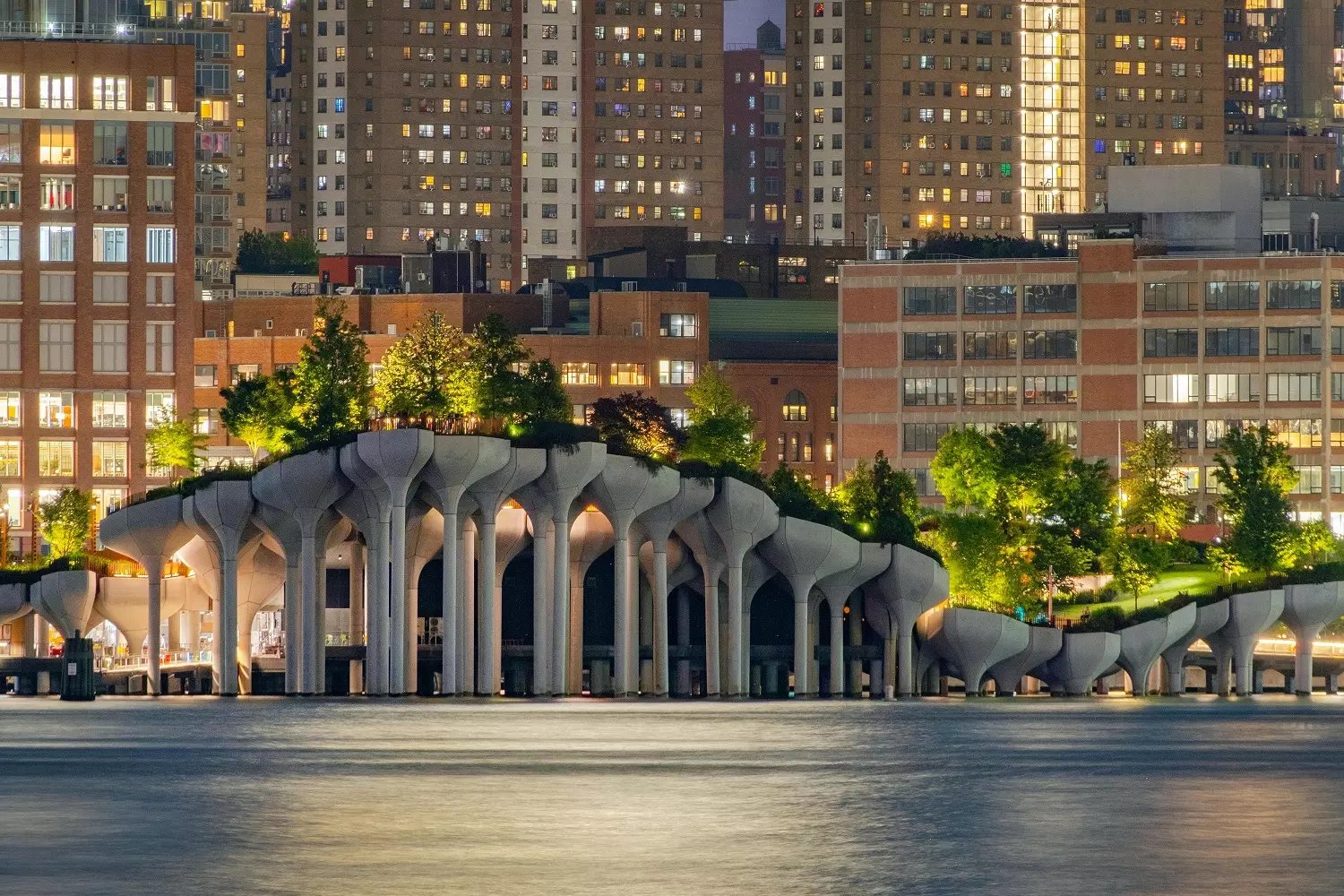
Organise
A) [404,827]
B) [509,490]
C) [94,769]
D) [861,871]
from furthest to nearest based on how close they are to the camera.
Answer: [509,490] → [94,769] → [404,827] → [861,871]

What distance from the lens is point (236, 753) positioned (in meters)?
105

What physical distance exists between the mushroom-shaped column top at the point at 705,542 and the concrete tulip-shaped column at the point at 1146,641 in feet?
89.5

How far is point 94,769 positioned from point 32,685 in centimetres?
8594

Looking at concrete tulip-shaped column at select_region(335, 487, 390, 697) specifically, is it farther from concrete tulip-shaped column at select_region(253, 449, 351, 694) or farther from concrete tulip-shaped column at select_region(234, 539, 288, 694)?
concrete tulip-shaped column at select_region(234, 539, 288, 694)

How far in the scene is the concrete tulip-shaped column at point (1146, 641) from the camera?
7180 inches

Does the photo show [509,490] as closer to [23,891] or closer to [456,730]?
[456,730]

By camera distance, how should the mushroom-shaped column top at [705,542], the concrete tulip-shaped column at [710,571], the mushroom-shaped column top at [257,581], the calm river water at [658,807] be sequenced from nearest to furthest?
the calm river water at [658,807], the mushroom-shaped column top at [705,542], the concrete tulip-shaped column at [710,571], the mushroom-shaped column top at [257,581]

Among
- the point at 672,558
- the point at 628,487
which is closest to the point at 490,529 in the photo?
the point at 628,487

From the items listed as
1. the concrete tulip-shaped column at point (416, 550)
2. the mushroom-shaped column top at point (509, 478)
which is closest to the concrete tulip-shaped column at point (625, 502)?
the mushroom-shaped column top at point (509, 478)

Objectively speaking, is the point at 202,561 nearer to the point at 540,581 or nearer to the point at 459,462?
the point at 540,581

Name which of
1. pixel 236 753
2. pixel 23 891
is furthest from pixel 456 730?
pixel 23 891

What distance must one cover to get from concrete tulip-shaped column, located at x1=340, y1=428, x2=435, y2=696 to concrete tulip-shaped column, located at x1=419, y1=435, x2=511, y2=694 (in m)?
1.13

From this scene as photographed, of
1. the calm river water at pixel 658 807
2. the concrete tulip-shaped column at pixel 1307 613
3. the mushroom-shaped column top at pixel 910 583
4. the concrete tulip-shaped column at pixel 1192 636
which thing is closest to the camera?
the calm river water at pixel 658 807

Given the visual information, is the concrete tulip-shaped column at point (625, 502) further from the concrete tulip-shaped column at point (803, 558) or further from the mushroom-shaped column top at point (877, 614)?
the mushroom-shaped column top at point (877, 614)
